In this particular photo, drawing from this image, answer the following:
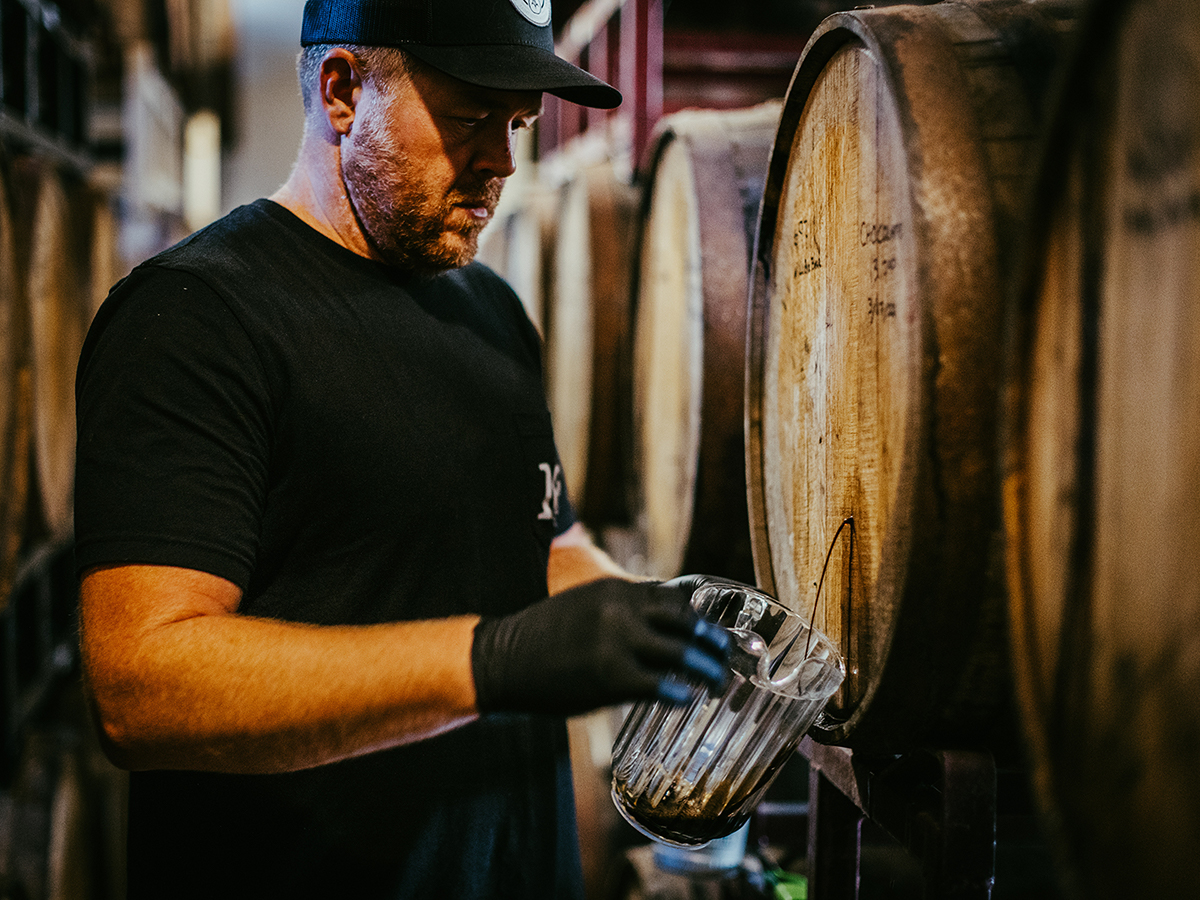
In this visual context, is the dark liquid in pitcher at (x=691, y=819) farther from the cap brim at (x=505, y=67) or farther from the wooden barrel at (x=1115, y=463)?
the cap brim at (x=505, y=67)

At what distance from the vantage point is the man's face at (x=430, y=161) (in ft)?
4.75

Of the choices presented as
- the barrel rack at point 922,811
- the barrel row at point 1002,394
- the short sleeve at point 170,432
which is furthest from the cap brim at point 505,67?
the barrel rack at point 922,811

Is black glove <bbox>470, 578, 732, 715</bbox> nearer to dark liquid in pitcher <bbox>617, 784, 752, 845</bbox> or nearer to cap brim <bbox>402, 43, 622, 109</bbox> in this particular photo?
dark liquid in pitcher <bbox>617, 784, 752, 845</bbox>

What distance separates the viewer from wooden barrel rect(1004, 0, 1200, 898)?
622mm

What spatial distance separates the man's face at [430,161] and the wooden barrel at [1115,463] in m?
0.93

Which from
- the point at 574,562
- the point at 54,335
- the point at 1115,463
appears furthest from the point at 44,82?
the point at 1115,463

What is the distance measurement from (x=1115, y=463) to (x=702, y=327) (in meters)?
1.21

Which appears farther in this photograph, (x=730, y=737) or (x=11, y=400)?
(x=11, y=400)

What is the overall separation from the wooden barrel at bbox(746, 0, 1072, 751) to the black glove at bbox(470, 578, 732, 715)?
203mm

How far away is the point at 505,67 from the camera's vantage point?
1.43 metres

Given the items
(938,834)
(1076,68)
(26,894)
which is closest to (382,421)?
(938,834)

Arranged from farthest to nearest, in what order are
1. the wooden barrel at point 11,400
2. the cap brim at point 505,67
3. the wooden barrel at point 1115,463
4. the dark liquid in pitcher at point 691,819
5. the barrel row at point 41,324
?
the barrel row at point 41,324, the wooden barrel at point 11,400, the cap brim at point 505,67, the dark liquid in pitcher at point 691,819, the wooden barrel at point 1115,463

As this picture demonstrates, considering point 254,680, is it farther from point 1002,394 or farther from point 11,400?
point 11,400

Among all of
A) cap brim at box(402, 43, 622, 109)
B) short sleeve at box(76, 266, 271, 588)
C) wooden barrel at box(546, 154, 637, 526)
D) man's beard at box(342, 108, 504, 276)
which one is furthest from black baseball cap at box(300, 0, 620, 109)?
wooden barrel at box(546, 154, 637, 526)
